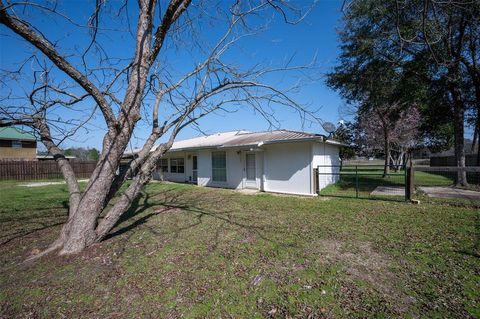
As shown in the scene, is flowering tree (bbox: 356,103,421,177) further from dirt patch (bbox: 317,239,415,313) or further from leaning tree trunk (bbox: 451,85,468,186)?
dirt patch (bbox: 317,239,415,313)

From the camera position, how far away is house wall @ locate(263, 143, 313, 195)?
1112 centimetres

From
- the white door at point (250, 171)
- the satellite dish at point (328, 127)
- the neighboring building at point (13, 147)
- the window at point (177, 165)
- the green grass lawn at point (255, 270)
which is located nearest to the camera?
the green grass lawn at point (255, 270)

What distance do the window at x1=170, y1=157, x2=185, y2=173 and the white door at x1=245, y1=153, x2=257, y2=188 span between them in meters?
6.92

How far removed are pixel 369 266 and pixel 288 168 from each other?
26.8ft

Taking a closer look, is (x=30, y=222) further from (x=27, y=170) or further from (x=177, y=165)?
(x=27, y=170)

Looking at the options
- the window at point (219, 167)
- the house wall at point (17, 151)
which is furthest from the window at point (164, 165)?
the house wall at point (17, 151)

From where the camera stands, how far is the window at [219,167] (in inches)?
582

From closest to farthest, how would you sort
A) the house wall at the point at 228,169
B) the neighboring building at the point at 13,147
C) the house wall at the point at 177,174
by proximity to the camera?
the house wall at the point at 228,169 → the house wall at the point at 177,174 → the neighboring building at the point at 13,147

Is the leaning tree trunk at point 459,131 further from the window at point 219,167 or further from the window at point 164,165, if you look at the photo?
the window at point 164,165

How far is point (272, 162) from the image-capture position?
12.5 metres

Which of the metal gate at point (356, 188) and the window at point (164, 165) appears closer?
the metal gate at point (356, 188)

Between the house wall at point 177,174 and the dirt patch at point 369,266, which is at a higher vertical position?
the house wall at point 177,174

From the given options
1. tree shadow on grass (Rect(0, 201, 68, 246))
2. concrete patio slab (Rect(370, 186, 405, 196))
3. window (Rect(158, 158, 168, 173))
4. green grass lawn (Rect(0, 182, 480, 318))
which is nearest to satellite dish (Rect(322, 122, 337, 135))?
green grass lawn (Rect(0, 182, 480, 318))

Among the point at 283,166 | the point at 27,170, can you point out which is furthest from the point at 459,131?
the point at 27,170
